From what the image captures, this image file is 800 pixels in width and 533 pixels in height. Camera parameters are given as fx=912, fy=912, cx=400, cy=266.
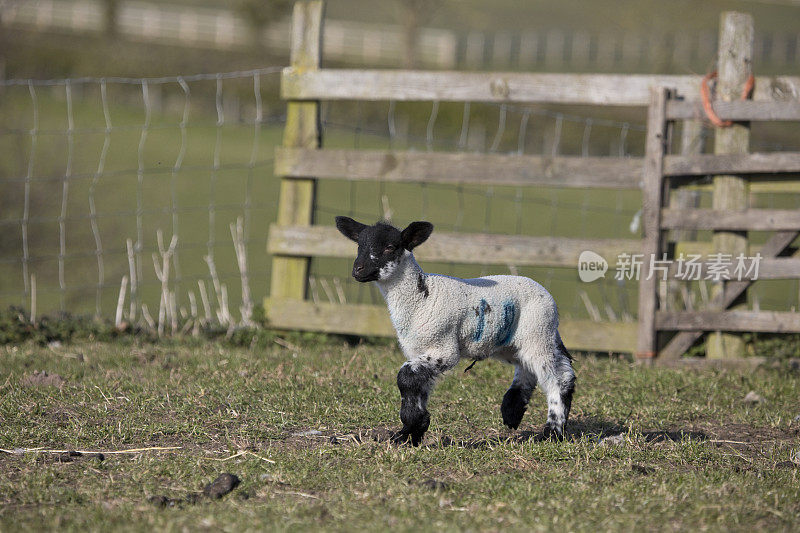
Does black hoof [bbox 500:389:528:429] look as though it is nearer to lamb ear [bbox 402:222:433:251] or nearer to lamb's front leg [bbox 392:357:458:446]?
lamb's front leg [bbox 392:357:458:446]

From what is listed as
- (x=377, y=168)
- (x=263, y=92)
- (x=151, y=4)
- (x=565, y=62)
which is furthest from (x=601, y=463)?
(x=151, y=4)

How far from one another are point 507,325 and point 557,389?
0.51m

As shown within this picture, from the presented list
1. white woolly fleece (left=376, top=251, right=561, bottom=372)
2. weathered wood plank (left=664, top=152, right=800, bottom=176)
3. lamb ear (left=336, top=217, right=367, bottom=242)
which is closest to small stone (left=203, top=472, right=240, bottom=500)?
white woolly fleece (left=376, top=251, right=561, bottom=372)

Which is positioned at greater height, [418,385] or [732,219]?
[732,219]

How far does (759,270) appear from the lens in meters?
7.84

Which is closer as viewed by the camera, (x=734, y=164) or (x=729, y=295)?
(x=734, y=164)

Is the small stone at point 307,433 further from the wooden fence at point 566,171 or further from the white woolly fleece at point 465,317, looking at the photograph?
the wooden fence at point 566,171

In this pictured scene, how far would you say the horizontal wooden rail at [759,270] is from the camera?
7.83 meters

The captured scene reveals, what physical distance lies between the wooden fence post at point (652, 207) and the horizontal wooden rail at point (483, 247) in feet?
0.48

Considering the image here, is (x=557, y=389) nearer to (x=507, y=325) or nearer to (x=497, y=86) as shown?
(x=507, y=325)

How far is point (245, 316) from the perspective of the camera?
9.37 m

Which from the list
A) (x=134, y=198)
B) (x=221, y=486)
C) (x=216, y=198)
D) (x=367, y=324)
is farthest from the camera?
(x=216, y=198)

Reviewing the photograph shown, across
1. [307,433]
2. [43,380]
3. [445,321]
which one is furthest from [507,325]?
[43,380]

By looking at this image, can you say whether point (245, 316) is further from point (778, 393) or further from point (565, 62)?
point (565, 62)
